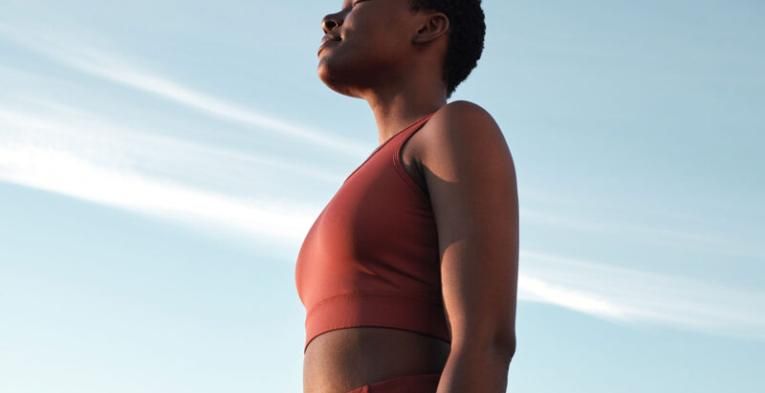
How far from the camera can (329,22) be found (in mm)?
4914

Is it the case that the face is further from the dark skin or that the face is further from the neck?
the dark skin

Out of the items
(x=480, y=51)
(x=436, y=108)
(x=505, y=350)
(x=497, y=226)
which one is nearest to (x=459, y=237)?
(x=497, y=226)

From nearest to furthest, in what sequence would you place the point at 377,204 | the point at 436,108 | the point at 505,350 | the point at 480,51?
the point at 505,350, the point at 377,204, the point at 436,108, the point at 480,51

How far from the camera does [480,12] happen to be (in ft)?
16.8

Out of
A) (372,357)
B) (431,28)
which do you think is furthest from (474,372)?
(431,28)

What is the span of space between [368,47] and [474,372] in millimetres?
1514

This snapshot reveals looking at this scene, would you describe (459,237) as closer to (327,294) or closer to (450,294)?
(450,294)

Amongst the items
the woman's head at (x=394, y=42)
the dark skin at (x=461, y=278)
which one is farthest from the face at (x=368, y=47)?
the dark skin at (x=461, y=278)

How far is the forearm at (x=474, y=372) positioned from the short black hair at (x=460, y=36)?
147cm

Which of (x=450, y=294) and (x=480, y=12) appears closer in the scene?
(x=450, y=294)

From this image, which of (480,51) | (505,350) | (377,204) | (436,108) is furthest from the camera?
(480,51)

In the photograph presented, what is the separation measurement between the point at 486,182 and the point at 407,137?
0.45 meters

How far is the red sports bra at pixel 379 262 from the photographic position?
4008mm

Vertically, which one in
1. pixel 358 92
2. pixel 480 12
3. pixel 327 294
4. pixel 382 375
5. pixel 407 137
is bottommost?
pixel 382 375
